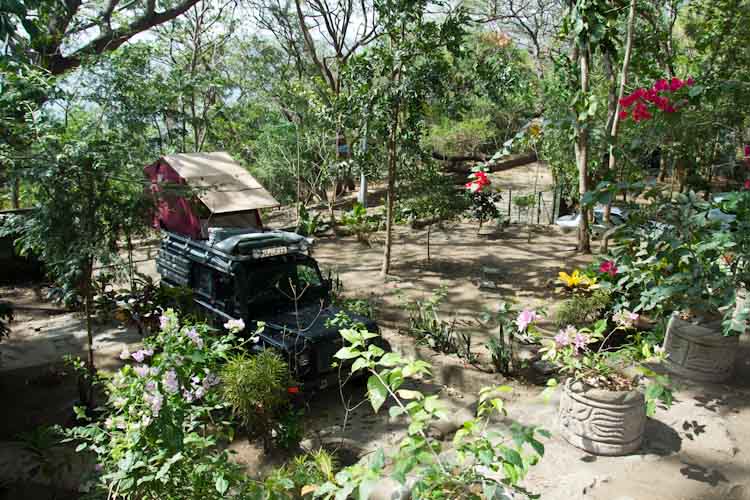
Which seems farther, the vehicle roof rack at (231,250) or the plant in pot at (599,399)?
the vehicle roof rack at (231,250)

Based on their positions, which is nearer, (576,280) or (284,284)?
(284,284)

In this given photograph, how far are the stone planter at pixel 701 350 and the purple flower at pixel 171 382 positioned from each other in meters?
4.96

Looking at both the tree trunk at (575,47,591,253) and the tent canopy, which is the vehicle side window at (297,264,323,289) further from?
the tree trunk at (575,47,591,253)

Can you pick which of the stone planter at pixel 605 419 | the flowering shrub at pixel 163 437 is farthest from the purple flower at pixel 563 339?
the flowering shrub at pixel 163 437

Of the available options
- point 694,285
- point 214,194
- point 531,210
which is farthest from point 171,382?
point 531,210

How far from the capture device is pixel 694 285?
4609mm

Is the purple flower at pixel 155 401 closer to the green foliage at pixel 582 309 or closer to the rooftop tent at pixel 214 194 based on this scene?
the green foliage at pixel 582 309

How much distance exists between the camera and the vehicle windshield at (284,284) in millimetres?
6695

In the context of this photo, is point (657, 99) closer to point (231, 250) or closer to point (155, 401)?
point (231, 250)

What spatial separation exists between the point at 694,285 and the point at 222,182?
751 centimetres

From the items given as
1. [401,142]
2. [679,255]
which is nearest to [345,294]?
[401,142]

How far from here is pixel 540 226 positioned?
1517cm

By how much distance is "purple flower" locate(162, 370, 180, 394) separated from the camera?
10.5ft

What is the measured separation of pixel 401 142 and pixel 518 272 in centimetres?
358
